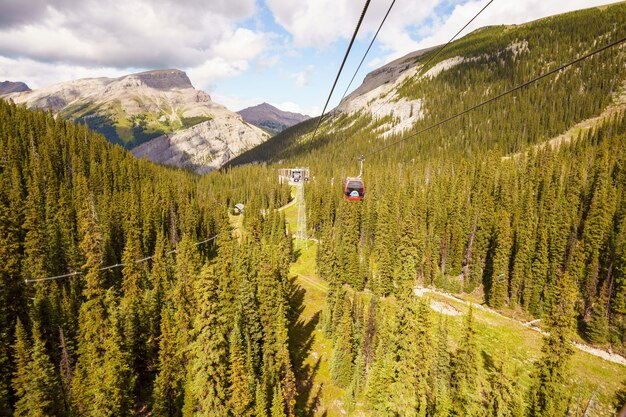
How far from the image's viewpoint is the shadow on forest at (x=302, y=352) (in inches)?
2031

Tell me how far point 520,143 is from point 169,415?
162 metres

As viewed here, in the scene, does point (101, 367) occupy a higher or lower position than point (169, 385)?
higher

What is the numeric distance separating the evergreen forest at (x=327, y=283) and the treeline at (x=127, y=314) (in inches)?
13.2

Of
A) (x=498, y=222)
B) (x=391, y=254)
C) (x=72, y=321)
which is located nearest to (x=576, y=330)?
(x=498, y=222)

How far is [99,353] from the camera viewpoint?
1756 inches

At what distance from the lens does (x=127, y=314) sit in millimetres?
50188

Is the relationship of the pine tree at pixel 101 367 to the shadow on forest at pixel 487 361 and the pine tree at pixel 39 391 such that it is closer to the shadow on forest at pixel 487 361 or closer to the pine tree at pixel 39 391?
the pine tree at pixel 39 391

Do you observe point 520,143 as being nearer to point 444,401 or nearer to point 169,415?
point 444,401

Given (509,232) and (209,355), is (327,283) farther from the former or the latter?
(209,355)

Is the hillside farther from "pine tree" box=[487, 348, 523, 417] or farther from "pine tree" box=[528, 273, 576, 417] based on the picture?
"pine tree" box=[487, 348, 523, 417]

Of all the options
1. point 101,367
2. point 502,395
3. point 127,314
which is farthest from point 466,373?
point 127,314

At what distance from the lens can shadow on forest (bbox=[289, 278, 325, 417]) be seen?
51.6 metres

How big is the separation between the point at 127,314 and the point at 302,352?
1307 inches

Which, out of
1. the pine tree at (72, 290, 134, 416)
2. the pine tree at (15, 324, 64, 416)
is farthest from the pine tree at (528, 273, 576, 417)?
the pine tree at (15, 324, 64, 416)
